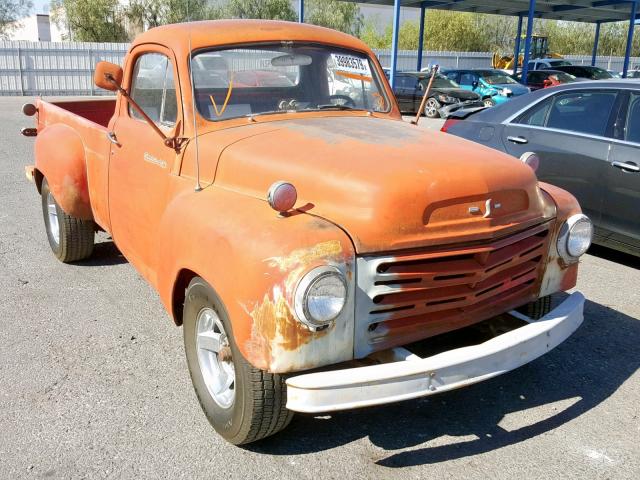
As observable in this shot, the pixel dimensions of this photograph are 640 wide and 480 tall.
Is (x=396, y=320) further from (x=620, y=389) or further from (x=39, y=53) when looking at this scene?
(x=39, y=53)

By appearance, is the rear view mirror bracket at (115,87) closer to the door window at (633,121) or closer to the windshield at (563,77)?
the door window at (633,121)

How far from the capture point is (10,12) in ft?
138

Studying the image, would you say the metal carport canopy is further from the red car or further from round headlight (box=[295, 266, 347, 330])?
round headlight (box=[295, 266, 347, 330])

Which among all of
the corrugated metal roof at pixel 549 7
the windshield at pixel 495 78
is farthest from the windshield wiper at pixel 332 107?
the corrugated metal roof at pixel 549 7

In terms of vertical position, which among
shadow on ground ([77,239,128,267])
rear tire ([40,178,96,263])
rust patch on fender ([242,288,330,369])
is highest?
rust patch on fender ([242,288,330,369])

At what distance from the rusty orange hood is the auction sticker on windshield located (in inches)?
35.2

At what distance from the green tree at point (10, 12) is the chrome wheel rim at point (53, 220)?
4271 centimetres

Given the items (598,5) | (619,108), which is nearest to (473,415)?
(619,108)

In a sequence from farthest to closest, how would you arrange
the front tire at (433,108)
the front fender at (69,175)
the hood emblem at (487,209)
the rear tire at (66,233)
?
1. the front tire at (433,108)
2. the rear tire at (66,233)
3. the front fender at (69,175)
4. the hood emblem at (487,209)

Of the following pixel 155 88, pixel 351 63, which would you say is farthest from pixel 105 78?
pixel 351 63

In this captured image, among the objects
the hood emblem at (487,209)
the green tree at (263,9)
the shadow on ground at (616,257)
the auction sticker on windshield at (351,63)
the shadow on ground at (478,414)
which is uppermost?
the green tree at (263,9)

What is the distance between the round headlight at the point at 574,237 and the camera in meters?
3.24

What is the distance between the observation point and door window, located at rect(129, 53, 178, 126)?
3742 millimetres

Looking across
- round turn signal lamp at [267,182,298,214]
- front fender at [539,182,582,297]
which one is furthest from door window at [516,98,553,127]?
round turn signal lamp at [267,182,298,214]
